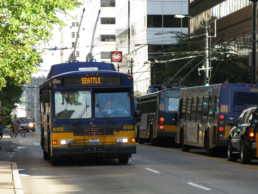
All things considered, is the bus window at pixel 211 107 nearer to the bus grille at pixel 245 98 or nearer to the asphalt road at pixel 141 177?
the bus grille at pixel 245 98

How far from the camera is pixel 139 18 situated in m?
95.8

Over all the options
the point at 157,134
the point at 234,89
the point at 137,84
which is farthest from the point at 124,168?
the point at 137,84

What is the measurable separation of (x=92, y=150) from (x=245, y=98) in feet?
25.2

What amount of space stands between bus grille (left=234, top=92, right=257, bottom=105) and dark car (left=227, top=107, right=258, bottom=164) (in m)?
3.49

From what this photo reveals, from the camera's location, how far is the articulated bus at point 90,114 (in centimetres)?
2330

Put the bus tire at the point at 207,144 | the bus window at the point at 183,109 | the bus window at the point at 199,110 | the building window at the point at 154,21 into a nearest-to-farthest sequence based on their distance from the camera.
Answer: the bus tire at the point at 207,144
the bus window at the point at 199,110
the bus window at the point at 183,109
the building window at the point at 154,21

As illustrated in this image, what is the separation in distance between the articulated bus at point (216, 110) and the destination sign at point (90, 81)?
5.29 meters

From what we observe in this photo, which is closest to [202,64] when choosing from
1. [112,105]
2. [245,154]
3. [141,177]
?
[245,154]

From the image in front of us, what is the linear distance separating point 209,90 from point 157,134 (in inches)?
424

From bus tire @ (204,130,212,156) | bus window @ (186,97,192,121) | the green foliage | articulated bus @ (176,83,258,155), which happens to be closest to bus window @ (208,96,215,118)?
articulated bus @ (176,83,258,155)

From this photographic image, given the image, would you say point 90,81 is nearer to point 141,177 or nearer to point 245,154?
point 245,154

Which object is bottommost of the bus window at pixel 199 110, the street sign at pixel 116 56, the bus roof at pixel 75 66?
the bus window at pixel 199 110

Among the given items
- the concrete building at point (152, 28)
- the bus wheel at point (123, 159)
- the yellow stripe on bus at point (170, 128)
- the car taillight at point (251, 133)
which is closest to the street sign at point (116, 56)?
Answer: the concrete building at point (152, 28)

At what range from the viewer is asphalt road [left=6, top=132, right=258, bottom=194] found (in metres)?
15.7
